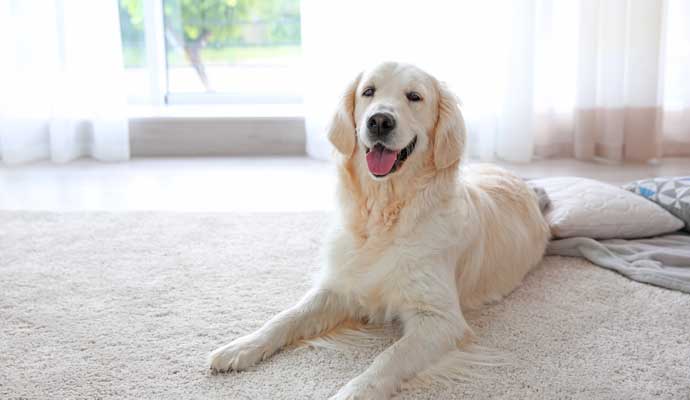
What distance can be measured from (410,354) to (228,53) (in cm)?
363

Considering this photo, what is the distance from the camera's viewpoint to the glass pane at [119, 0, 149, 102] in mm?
4543

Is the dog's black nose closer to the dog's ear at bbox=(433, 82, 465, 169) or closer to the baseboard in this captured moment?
the dog's ear at bbox=(433, 82, 465, 169)

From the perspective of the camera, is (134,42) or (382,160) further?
(134,42)

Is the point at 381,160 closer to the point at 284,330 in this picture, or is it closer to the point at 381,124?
the point at 381,124

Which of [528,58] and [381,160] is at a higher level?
[528,58]

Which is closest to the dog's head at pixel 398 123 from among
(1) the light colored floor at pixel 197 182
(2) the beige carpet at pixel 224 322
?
(2) the beige carpet at pixel 224 322

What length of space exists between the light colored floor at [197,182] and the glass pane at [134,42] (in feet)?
2.08

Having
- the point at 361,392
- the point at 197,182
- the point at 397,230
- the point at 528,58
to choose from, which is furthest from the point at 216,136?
the point at 361,392

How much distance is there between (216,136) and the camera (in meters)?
4.51

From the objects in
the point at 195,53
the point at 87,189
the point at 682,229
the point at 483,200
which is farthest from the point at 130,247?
the point at 195,53

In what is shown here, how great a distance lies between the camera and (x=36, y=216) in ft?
10.4

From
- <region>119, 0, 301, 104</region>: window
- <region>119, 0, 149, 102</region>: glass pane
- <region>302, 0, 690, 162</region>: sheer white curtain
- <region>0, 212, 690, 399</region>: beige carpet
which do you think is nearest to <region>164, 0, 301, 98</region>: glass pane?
<region>119, 0, 301, 104</region>: window

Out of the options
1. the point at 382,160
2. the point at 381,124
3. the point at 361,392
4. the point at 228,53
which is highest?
the point at 228,53

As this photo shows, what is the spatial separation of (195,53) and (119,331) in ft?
10.6
